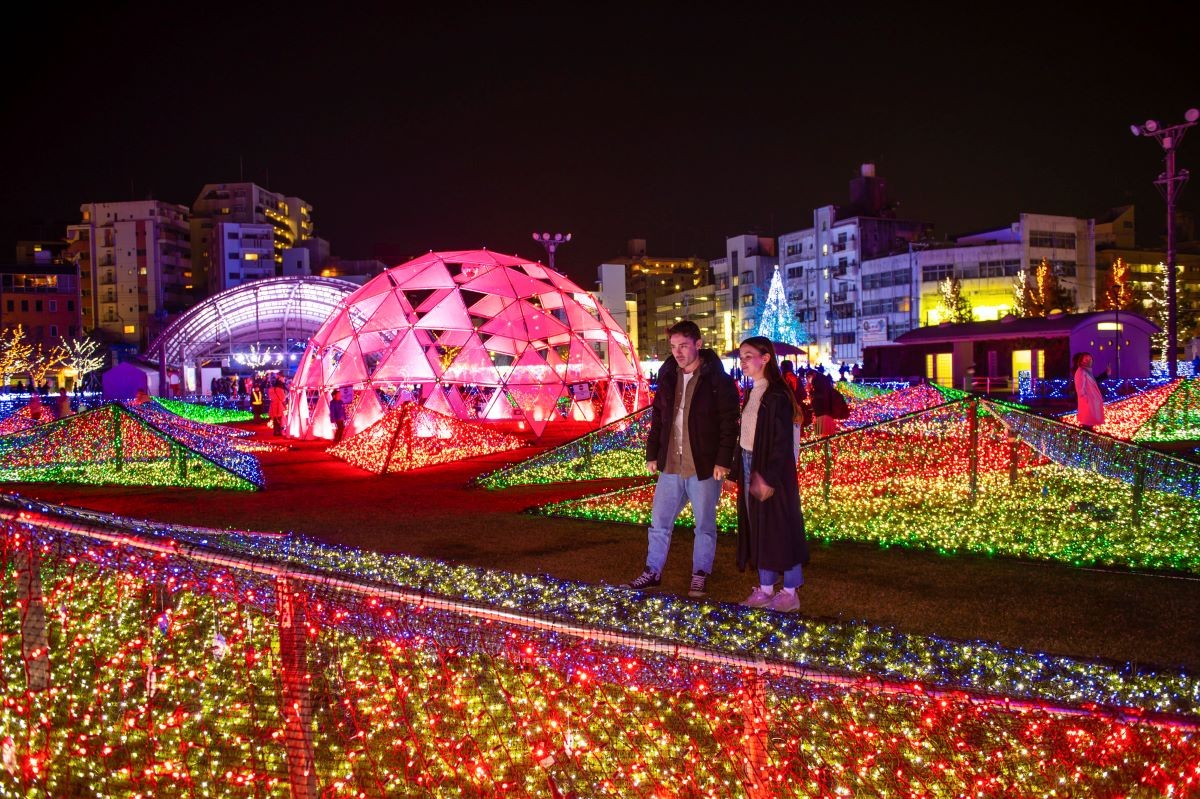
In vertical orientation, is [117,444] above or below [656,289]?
below

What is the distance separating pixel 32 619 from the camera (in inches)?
148

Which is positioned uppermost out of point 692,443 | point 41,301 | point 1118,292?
point 41,301

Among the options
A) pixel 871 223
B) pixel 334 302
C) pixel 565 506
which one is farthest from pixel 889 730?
pixel 871 223

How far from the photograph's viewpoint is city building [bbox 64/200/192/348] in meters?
69.0

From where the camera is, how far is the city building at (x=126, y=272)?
69.0m

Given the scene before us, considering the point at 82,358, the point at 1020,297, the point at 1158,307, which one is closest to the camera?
the point at 1020,297

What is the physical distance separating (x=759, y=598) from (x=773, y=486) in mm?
717

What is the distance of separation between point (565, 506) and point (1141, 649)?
557 centimetres

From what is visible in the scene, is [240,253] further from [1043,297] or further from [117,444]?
[117,444]

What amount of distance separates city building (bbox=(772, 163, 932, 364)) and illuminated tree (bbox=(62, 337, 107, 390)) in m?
51.2

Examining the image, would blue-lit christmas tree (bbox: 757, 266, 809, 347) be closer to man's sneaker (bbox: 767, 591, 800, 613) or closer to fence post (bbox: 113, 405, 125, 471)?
fence post (bbox: 113, 405, 125, 471)

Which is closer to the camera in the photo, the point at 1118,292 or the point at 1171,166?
the point at 1171,166

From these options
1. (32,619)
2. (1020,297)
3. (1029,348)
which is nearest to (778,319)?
(1020,297)

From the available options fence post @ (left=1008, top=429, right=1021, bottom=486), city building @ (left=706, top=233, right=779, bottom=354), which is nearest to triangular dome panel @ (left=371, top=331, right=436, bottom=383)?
fence post @ (left=1008, top=429, right=1021, bottom=486)
